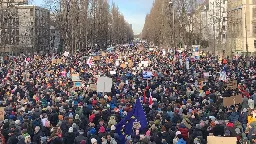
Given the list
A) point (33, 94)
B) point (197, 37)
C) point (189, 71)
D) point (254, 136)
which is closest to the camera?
point (254, 136)

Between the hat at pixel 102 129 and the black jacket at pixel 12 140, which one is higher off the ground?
the hat at pixel 102 129

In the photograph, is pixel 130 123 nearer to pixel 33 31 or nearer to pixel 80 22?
pixel 80 22

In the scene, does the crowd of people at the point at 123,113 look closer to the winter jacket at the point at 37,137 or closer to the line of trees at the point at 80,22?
the winter jacket at the point at 37,137

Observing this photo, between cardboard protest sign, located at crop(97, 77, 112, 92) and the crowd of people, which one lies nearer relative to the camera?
the crowd of people

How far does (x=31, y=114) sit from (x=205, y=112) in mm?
6013

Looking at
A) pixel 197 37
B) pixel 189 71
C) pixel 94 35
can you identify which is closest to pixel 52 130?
pixel 189 71

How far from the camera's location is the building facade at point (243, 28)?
59.9m

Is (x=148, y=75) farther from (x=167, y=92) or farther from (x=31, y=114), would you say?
(x=31, y=114)

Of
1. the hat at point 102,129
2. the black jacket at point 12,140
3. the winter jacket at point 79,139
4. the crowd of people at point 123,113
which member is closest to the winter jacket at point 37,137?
the crowd of people at point 123,113

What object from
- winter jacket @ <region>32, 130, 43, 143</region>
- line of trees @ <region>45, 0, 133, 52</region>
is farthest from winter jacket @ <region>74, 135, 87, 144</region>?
line of trees @ <region>45, 0, 133, 52</region>

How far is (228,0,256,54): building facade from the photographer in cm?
5991

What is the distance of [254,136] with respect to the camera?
12.0 metres

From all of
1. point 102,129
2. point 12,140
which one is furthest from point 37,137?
point 102,129

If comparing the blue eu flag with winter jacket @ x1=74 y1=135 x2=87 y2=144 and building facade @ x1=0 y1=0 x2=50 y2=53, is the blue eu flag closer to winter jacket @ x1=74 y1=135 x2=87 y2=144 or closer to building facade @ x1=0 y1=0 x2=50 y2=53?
winter jacket @ x1=74 y1=135 x2=87 y2=144
